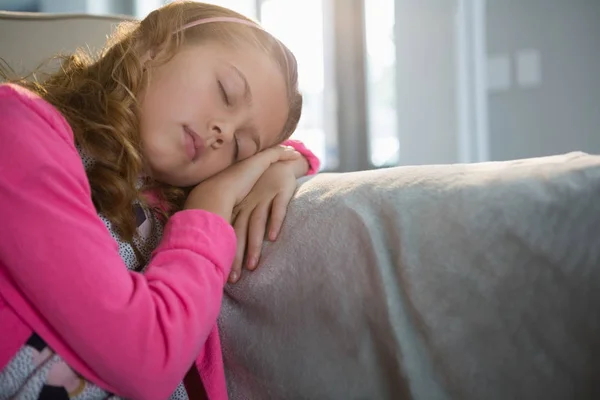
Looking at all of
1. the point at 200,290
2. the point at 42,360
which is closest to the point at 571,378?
the point at 200,290

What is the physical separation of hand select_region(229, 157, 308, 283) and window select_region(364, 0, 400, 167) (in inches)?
87.3

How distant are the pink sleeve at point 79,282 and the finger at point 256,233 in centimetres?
6

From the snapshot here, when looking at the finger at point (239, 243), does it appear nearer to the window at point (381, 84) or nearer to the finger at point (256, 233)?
the finger at point (256, 233)

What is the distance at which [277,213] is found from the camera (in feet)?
2.19

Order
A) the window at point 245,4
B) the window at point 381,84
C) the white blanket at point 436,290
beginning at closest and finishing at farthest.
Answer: the white blanket at point 436,290
the window at point 381,84
the window at point 245,4

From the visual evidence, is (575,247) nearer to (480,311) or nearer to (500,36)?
(480,311)

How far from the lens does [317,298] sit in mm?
585

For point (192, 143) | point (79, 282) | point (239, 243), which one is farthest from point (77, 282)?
point (192, 143)

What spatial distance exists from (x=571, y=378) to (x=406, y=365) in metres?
0.14

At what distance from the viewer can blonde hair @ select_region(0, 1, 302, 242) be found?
685 mm

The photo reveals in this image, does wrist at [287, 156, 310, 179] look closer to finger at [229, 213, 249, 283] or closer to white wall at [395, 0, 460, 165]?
finger at [229, 213, 249, 283]

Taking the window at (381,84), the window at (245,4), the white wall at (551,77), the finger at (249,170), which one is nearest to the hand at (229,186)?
the finger at (249,170)

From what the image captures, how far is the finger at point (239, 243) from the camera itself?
26.0 inches

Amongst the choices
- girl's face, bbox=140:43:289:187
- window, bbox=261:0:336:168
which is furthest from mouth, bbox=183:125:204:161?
window, bbox=261:0:336:168
